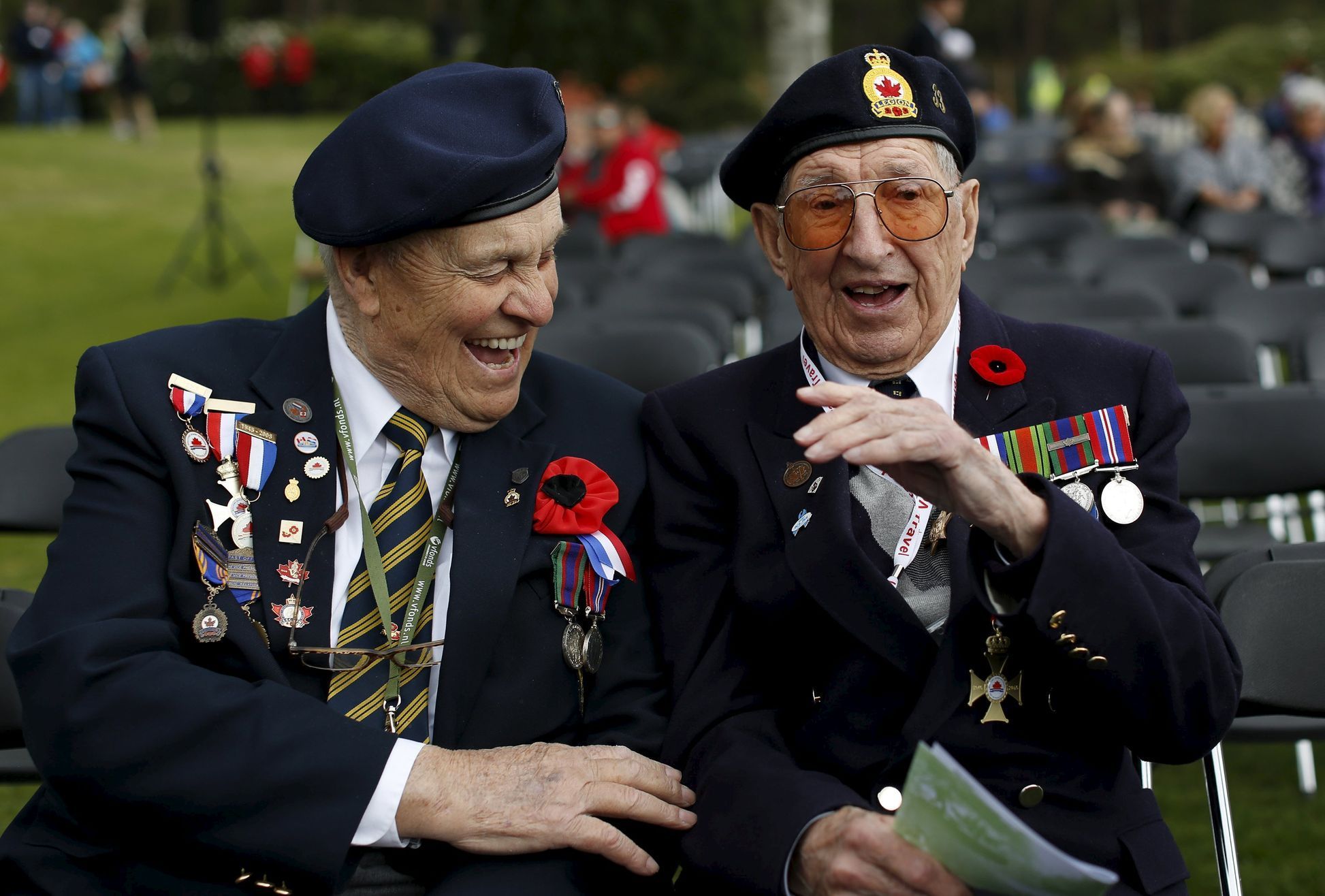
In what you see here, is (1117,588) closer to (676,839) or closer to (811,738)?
(811,738)

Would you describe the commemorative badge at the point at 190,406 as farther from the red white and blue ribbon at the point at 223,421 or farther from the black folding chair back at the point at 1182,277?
the black folding chair back at the point at 1182,277

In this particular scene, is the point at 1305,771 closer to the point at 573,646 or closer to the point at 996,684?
the point at 996,684

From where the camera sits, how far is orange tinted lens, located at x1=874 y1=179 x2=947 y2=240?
2.35 meters

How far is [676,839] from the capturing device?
89.8 inches

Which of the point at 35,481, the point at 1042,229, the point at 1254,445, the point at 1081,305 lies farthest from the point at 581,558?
the point at 1042,229

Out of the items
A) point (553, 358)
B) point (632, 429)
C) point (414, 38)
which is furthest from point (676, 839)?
point (414, 38)

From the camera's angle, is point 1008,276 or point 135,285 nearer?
point 1008,276

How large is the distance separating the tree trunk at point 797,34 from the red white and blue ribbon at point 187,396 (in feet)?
54.2

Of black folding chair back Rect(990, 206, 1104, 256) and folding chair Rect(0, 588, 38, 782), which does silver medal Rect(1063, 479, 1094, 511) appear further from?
black folding chair back Rect(990, 206, 1104, 256)

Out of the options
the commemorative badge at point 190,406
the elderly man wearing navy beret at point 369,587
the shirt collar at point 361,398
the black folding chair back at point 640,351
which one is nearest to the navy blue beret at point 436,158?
the elderly man wearing navy beret at point 369,587

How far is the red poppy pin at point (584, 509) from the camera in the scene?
7.83ft

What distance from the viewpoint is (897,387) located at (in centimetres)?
246

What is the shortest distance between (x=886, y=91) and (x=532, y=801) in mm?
1294

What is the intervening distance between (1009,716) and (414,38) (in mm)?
36980
